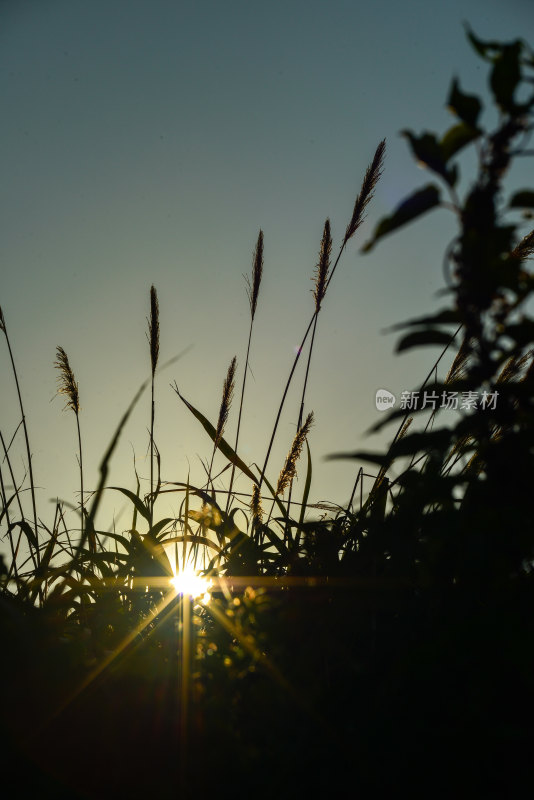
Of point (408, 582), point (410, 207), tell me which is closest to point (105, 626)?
point (408, 582)

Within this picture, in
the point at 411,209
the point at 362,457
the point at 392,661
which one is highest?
the point at 411,209

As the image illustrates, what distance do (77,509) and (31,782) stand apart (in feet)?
4.70

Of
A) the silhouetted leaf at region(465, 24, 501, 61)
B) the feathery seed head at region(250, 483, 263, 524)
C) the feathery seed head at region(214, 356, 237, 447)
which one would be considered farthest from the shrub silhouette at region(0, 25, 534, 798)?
the feathery seed head at region(214, 356, 237, 447)

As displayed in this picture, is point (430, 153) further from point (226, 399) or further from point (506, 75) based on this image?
point (226, 399)

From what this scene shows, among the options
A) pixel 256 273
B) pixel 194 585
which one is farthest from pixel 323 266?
pixel 194 585

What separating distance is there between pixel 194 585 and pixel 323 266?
1694 mm

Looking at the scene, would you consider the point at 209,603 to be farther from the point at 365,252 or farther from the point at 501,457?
the point at 365,252

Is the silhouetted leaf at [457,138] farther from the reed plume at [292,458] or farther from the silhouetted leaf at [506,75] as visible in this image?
the reed plume at [292,458]

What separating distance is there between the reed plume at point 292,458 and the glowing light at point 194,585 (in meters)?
0.49

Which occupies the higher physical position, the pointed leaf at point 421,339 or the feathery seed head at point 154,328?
the feathery seed head at point 154,328

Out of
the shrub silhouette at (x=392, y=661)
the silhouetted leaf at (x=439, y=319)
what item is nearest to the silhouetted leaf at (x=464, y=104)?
the shrub silhouette at (x=392, y=661)

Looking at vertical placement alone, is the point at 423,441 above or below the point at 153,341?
below

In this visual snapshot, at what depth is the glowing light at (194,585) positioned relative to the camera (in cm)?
152

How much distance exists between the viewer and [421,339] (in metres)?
0.99
